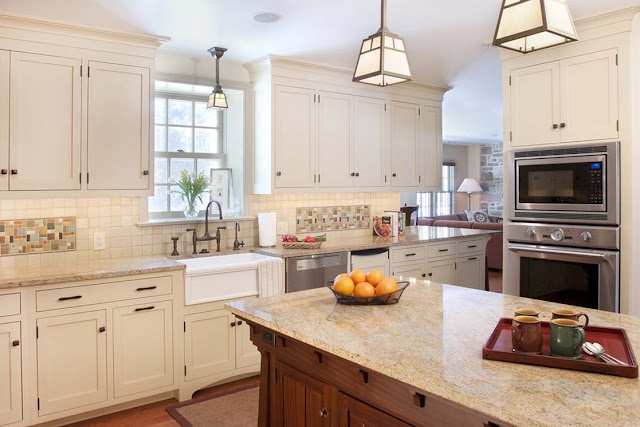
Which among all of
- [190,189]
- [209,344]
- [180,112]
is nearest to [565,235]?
[209,344]

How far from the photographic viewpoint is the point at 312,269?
3943 mm

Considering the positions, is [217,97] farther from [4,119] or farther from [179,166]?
[4,119]

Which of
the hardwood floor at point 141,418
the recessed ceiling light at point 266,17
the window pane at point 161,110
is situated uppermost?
the recessed ceiling light at point 266,17

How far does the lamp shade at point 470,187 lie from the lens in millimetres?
11953

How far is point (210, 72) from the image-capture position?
13.6ft

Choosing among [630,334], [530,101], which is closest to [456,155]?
[530,101]

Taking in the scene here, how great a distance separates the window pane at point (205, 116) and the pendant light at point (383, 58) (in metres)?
2.33

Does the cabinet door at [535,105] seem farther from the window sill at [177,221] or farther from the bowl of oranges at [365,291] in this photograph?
the window sill at [177,221]

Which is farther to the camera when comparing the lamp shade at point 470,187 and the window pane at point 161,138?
the lamp shade at point 470,187

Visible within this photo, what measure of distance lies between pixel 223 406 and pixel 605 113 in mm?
3090

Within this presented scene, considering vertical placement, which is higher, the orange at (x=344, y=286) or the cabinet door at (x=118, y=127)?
the cabinet door at (x=118, y=127)

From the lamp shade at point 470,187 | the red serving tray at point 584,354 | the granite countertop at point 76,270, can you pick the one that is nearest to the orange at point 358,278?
the red serving tray at point 584,354

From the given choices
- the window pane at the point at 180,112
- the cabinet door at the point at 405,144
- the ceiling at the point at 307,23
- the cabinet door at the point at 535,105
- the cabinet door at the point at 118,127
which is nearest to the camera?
the ceiling at the point at 307,23

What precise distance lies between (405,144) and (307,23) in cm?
213
